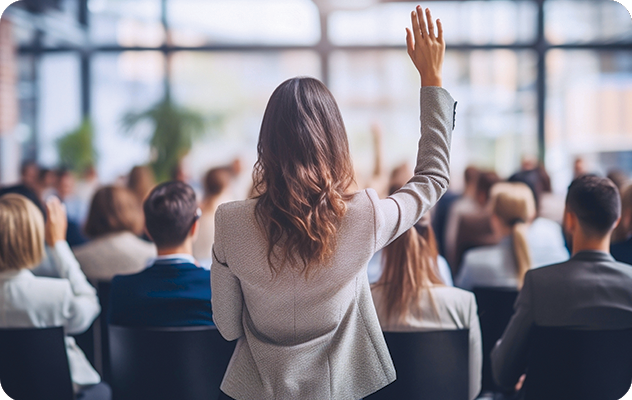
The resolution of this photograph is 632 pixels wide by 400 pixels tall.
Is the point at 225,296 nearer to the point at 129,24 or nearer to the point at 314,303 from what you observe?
the point at 314,303

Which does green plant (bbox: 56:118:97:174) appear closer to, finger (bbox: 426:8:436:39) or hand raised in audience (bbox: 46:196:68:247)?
hand raised in audience (bbox: 46:196:68:247)

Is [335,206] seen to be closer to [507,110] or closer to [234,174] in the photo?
[234,174]

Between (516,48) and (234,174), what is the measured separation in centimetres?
393

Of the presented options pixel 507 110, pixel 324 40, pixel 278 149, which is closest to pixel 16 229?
pixel 278 149

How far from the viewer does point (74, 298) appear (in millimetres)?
1947

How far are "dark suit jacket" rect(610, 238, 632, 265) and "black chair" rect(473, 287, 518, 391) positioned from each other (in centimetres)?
45

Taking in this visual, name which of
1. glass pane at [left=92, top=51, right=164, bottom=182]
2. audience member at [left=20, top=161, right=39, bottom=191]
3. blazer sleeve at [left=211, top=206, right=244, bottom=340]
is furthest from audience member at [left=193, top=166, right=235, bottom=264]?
glass pane at [left=92, top=51, right=164, bottom=182]

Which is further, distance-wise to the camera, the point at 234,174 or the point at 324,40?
the point at 324,40

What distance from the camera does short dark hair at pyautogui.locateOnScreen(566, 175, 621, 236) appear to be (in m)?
1.73

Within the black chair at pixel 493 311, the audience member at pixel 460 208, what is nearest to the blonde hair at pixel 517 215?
the black chair at pixel 493 311

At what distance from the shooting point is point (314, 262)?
45.8 inches

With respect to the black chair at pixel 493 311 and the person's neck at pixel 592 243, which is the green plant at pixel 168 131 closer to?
the black chair at pixel 493 311

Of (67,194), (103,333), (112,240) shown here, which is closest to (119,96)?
(67,194)

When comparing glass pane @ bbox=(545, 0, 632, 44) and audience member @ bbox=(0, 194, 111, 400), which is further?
glass pane @ bbox=(545, 0, 632, 44)
